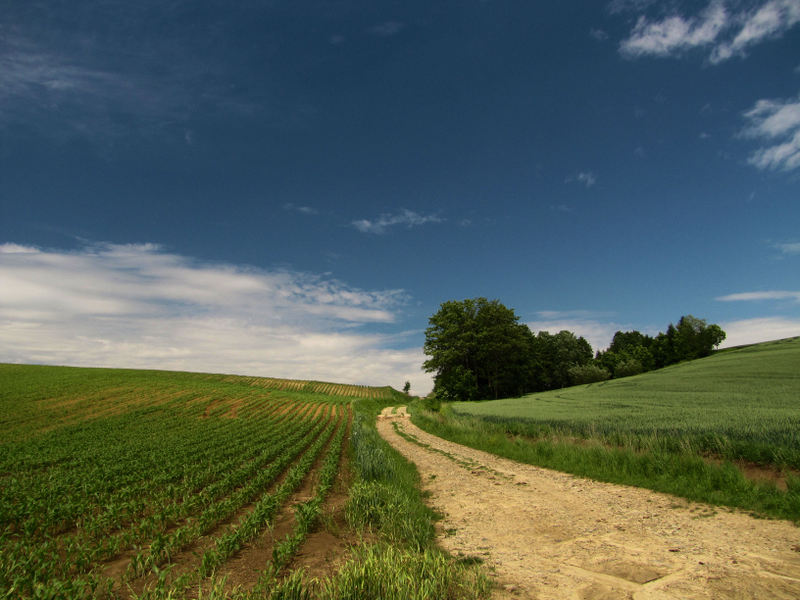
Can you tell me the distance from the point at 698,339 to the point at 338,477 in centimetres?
11345

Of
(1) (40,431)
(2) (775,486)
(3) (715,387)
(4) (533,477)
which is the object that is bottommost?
(1) (40,431)

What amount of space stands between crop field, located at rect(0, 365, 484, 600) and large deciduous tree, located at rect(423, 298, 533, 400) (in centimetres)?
3595

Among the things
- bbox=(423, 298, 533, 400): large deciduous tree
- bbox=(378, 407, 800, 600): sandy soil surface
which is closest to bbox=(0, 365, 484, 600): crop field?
bbox=(378, 407, 800, 600): sandy soil surface

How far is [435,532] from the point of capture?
8.21 m

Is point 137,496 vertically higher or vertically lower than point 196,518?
lower

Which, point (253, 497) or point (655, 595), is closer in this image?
point (655, 595)

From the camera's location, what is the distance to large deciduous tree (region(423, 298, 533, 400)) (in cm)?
6009

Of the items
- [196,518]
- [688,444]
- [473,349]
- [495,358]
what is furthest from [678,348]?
[196,518]

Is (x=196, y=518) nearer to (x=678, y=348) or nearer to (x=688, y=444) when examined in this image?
(x=688, y=444)

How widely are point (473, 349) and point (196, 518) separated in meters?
56.0

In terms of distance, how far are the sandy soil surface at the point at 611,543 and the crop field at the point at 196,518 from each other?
1.30 m

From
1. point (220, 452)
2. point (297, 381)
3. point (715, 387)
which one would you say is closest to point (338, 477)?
point (220, 452)

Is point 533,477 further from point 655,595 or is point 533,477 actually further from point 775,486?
point 655,595

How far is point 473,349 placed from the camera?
6228 centimetres
